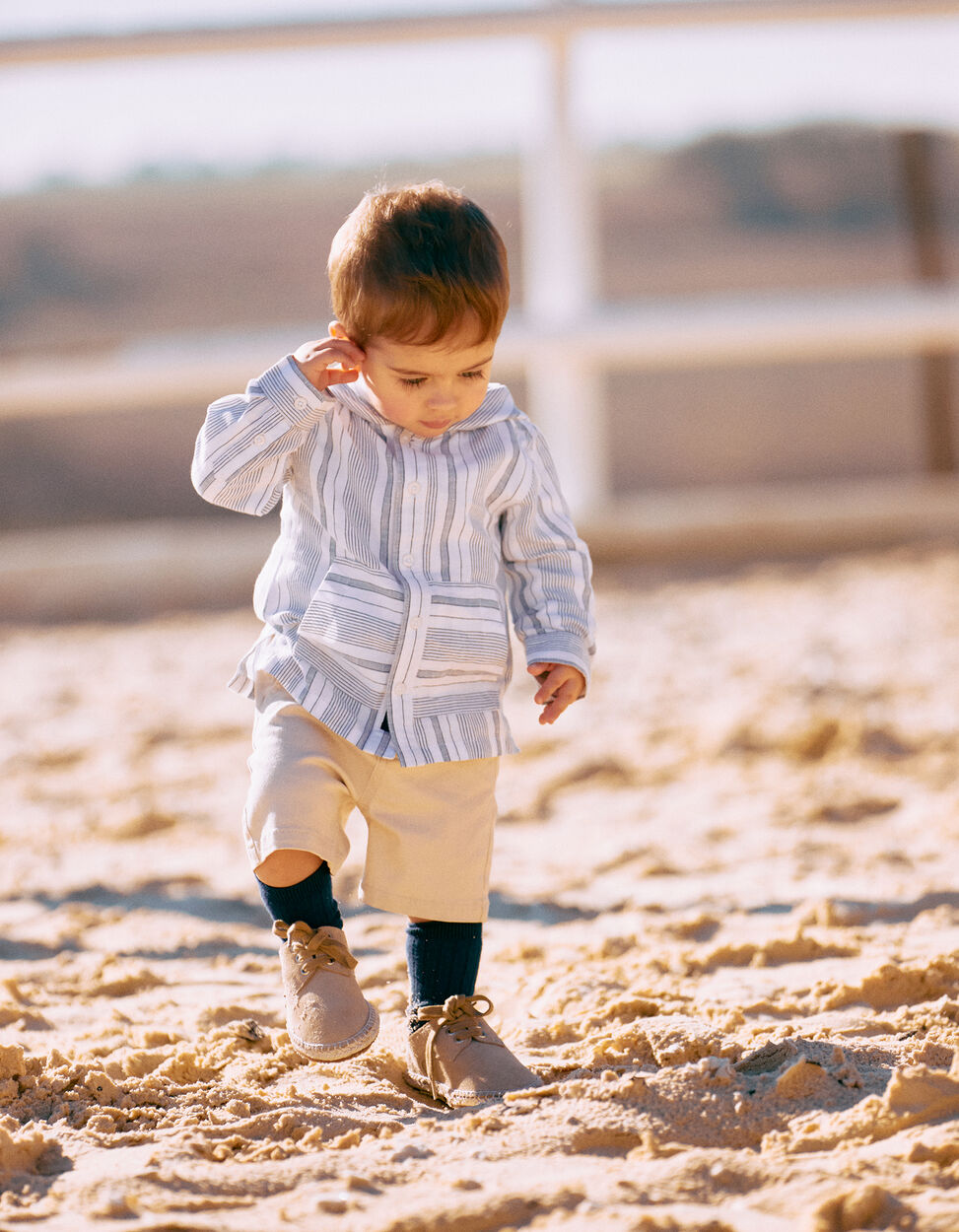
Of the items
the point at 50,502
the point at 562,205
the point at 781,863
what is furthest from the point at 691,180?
the point at 781,863

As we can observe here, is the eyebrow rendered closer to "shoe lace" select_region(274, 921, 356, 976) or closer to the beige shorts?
the beige shorts

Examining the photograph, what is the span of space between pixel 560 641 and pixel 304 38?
10.6 feet

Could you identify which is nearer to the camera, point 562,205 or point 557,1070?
point 557,1070

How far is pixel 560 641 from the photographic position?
172 cm

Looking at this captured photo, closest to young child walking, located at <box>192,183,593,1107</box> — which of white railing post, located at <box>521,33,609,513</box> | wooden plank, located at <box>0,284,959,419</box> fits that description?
wooden plank, located at <box>0,284,959,419</box>

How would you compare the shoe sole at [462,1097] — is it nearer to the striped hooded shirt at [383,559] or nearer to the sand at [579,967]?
the sand at [579,967]

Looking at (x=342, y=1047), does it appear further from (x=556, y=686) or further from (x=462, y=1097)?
(x=556, y=686)

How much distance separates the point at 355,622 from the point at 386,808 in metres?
0.22

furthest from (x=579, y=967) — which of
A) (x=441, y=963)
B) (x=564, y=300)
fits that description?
(x=564, y=300)

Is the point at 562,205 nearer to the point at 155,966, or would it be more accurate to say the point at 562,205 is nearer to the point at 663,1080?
the point at 155,966

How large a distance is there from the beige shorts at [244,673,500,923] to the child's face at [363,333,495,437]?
0.35m

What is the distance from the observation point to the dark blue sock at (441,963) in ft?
5.59

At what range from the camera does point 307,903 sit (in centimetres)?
166

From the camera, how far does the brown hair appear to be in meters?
1.57
